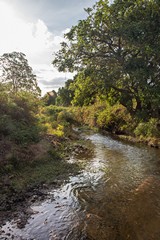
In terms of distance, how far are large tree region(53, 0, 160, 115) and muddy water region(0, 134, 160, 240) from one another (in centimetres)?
712

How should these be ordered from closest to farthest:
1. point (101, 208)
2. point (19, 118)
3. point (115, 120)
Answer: point (101, 208), point (19, 118), point (115, 120)

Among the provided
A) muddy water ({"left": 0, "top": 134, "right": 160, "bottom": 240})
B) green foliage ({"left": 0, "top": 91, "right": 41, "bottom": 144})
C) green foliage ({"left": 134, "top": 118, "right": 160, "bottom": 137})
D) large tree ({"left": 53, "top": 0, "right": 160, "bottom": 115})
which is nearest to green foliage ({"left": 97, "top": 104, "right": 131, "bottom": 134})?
green foliage ({"left": 134, "top": 118, "right": 160, "bottom": 137})

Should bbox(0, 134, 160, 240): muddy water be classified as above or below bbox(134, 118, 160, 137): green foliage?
below

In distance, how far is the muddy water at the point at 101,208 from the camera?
6.01 meters

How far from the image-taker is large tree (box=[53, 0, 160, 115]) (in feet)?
49.5

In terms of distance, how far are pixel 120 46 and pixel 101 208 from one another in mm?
13275

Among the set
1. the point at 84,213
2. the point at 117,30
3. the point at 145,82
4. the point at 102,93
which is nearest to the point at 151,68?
the point at 145,82

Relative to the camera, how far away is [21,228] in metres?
6.11

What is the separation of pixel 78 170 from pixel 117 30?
1004 cm

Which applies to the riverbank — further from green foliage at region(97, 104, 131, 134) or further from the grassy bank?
green foliage at region(97, 104, 131, 134)

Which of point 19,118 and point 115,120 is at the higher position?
point 19,118

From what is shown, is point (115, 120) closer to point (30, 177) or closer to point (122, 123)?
point (122, 123)

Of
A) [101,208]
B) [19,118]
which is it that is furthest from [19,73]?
[101,208]

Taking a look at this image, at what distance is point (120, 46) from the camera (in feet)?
56.5
